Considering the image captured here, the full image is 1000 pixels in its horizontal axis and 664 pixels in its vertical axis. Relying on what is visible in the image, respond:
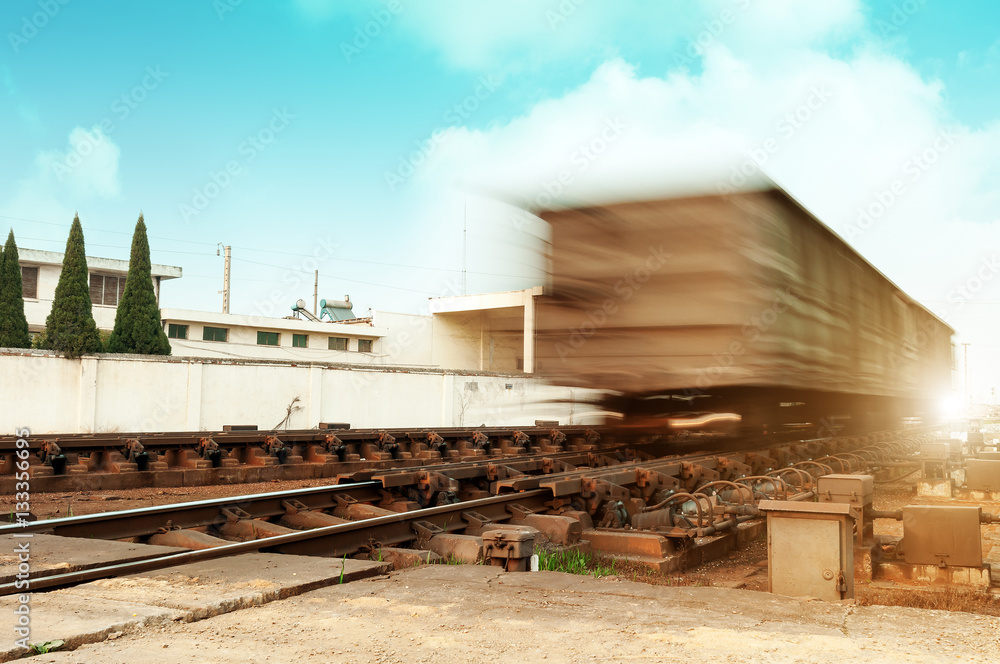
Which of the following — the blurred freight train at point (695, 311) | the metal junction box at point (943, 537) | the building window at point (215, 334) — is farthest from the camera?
the building window at point (215, 334)

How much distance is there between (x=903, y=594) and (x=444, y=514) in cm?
308

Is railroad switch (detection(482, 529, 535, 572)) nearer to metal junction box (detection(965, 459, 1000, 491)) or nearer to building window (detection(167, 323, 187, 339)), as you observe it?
metal junction box (detection(965, 459, 1000, 491))

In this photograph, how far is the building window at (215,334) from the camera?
112 ft

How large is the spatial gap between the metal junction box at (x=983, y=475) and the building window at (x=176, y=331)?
3052 centimetres

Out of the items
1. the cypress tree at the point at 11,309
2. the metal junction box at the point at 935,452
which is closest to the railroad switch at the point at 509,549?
the metal junction box at the point at 935,452

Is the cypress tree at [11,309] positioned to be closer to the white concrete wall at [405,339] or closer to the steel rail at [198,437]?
the white concrete wall at [405,339]

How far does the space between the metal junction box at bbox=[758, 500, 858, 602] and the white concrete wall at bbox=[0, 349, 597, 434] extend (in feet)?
36.7

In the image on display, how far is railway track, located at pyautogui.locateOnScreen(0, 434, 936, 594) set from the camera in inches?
191

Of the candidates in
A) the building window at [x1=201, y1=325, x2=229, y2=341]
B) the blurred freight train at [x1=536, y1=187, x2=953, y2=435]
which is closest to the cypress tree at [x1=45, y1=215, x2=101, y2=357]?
the building window at [x1=201, y1=325, x2=229, y2=341]

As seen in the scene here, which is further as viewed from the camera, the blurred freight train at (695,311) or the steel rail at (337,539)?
the blurred freight train at (695,311)

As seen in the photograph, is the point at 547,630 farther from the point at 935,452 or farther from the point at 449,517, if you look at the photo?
the point at 935,452

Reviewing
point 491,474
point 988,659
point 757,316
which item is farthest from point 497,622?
point 757,316

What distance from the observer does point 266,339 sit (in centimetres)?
3519

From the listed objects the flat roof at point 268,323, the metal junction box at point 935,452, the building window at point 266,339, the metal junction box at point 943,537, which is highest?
the flat roof at point 268,323
